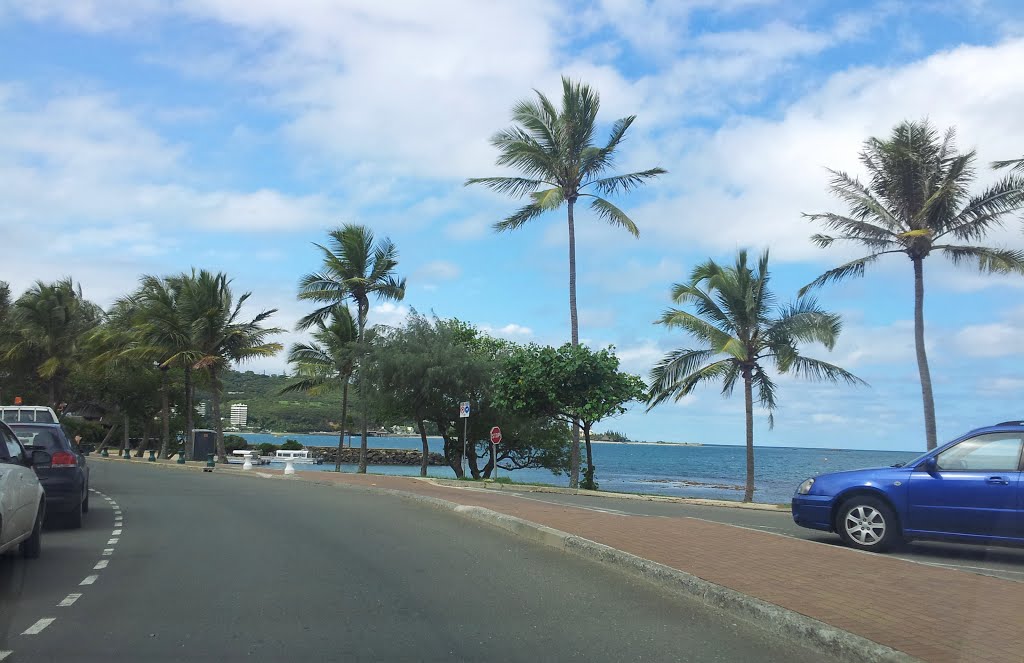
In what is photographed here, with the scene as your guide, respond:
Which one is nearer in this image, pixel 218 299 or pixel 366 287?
pixel 366 287

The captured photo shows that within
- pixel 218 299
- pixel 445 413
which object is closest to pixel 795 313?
pixel 445 413

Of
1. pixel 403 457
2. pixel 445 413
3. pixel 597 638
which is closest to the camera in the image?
pixel 597 638

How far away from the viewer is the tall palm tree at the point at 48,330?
165 ft

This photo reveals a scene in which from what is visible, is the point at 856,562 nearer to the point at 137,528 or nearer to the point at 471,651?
the point at 471,651

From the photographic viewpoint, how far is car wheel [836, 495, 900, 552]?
1088 centimetres

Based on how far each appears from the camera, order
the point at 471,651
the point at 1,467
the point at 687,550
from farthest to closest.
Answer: the point at 687,550 < the point at 1,467 < the point at 471,651

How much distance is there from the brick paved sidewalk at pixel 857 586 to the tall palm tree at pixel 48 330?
47.1 meters

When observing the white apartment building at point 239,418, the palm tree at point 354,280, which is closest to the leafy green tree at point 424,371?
the palm tree at point 354,280

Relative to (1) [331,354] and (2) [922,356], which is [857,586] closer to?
(2) [922,356]

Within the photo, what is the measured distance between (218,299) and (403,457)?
155 feet

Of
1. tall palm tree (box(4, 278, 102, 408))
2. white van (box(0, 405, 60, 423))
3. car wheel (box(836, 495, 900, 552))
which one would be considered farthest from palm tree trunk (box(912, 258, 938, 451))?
tall palm tree (box(4, 278, 102, 408))

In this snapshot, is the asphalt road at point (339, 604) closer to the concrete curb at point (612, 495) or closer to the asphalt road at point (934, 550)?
the asphalt road at point (934, 550)

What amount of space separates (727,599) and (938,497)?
4497 millimetres

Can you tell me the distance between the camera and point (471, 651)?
6.12m
